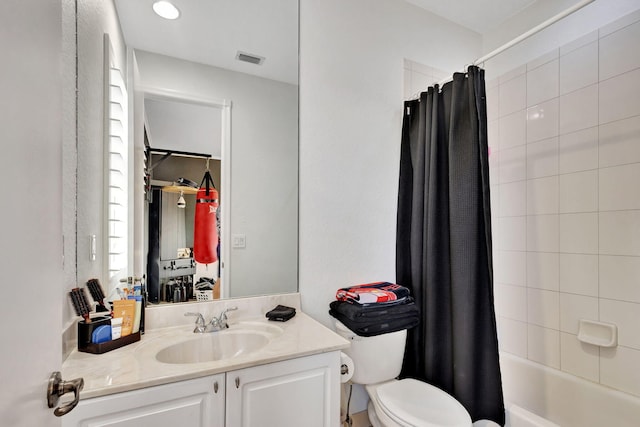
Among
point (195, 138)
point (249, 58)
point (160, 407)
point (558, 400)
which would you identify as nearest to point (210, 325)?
point (160, 407)

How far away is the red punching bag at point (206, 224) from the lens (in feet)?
4.94

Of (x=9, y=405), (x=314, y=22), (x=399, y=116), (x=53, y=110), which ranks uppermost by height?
(x=314, y=22)

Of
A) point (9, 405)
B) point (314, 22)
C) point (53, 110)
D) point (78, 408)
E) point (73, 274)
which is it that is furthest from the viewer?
point (314, 22)

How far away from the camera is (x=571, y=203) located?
178 cm

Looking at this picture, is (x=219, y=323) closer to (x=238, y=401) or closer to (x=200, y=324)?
(x=200, y=324)

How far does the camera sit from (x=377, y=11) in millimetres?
1937

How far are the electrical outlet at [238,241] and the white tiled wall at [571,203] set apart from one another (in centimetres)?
169

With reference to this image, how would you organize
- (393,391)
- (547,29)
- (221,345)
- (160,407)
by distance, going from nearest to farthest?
(160,407), (221,345), (393,391), (547,29)

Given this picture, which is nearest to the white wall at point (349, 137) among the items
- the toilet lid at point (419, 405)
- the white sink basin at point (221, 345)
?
the white sink basin at point (221, 345)

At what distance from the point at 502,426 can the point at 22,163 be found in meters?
1.95

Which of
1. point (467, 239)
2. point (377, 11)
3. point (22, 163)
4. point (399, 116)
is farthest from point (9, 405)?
point (377, 11)

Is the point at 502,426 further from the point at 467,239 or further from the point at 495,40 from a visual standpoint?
the point at 495,40

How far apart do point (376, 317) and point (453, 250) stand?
1.68 feet

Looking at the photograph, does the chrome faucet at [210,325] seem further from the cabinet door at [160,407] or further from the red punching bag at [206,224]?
the cabinet door at [160,407]
